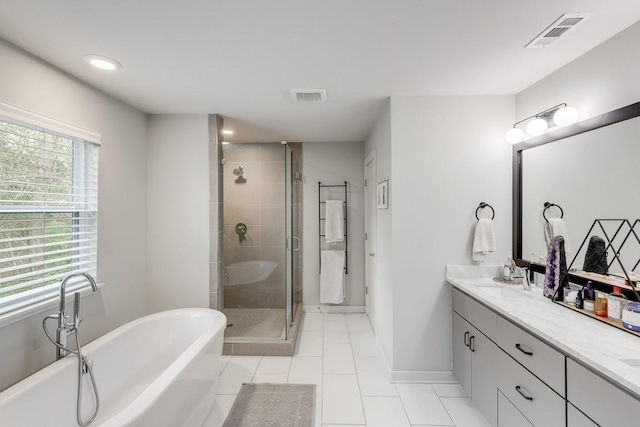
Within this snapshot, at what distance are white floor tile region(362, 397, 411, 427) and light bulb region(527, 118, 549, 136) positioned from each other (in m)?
2.22

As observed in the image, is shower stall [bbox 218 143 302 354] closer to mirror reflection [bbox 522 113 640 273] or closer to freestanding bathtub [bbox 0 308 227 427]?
freestanding bathtub [bbox 0 308 227 427]

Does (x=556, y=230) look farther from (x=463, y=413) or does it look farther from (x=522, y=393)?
(x=463, y=413)

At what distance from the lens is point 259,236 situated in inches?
142

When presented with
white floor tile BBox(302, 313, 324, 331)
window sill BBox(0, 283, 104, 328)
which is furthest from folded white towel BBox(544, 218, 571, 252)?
window sill BBox(0, 283, 104, 328)

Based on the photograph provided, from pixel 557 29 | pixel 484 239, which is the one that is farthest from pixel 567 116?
pixel 484 239

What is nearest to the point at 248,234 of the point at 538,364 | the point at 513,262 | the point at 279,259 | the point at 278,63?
the point at 279,259

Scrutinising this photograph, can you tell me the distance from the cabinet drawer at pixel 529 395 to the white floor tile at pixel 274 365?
173 centimetres

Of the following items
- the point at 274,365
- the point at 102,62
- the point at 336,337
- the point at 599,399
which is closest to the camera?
the point at 599,399

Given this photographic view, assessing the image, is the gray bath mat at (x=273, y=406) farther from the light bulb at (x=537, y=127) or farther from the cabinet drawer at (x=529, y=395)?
the light bulb at (x=537, y=127)

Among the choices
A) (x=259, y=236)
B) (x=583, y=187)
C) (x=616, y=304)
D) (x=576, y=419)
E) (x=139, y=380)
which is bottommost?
(x=139, y=380)

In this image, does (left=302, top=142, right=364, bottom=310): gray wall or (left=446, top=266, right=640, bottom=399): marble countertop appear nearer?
(left=446, top=266, right=640, bottom=399): marble countertop

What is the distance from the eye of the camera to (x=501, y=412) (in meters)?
1.73

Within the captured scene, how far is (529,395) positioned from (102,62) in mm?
3131

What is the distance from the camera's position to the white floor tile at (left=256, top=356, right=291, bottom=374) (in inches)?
105
